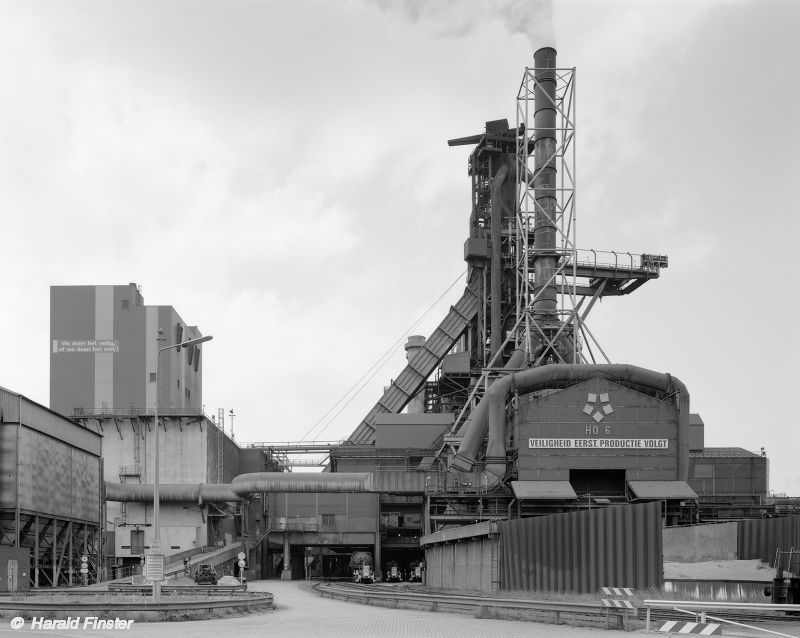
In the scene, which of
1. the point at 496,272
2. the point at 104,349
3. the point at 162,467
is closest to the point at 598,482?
the point at 496,272

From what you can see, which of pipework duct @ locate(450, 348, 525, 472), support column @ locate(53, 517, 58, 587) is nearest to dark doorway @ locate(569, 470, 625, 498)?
pipework duct @ locate(450, 348, 525, 472)

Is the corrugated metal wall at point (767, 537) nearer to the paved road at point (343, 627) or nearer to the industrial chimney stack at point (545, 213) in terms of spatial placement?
the paved road at point (343, 627)

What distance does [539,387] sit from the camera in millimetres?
65625

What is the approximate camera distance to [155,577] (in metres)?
29.8

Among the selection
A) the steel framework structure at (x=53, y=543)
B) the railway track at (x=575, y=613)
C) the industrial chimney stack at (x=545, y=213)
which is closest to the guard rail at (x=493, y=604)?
the railway track at (x=575, y=613)

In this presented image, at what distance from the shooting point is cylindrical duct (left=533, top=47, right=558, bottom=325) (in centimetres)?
7712

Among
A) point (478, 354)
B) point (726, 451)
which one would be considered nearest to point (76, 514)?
point (478, 354)

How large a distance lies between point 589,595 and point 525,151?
48723mm

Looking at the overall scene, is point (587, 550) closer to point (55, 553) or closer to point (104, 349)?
point (55, 553)

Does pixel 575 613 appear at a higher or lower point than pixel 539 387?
lower

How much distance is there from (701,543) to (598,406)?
1600 centimetres

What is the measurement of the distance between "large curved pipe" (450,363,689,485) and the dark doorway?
3.94m

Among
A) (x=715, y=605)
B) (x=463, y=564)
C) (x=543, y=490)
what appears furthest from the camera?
(x=543, y=490)

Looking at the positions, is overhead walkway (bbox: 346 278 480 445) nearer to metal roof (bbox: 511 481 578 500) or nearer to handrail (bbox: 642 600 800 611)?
metal roof (bbox: 511 481 578 500)
